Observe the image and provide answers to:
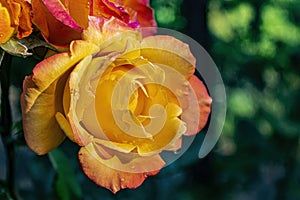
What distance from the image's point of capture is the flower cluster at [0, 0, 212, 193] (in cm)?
53

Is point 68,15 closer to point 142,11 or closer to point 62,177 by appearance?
point 142,11

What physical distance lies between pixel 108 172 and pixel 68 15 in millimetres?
118

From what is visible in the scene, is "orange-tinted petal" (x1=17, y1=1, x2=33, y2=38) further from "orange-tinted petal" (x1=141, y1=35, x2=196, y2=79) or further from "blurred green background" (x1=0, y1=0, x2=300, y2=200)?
"blurred green background" (x1=0, y1=0, x2=300, y2=200)

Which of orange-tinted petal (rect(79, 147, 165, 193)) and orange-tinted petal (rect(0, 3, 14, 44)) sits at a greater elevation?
orange-tinted petal (rect(0, 3, 14, 44))

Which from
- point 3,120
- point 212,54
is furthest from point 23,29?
→ point 212,54

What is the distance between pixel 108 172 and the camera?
54 centimetres

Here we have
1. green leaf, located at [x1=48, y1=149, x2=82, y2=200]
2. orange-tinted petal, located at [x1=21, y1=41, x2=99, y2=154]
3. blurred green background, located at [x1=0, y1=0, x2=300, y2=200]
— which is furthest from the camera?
blurred green background, located at [x1=0, y1=0, x2=300, y2=200]

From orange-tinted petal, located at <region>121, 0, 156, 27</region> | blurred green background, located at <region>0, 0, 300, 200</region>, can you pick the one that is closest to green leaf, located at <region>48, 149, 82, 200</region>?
orange-tinted petal, located at <region>121, 0, 156, 27</region>

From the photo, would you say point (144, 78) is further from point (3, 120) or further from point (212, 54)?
point (212, 54)

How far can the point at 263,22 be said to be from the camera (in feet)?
5.07

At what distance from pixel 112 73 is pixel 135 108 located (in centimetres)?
3

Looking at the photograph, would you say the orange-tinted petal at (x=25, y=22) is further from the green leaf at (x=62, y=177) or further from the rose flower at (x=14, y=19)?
the green leaf at (x=62, y=177)

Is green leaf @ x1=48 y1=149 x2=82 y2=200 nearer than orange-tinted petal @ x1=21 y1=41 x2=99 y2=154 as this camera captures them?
No

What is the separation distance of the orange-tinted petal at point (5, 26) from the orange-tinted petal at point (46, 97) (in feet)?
0.12
